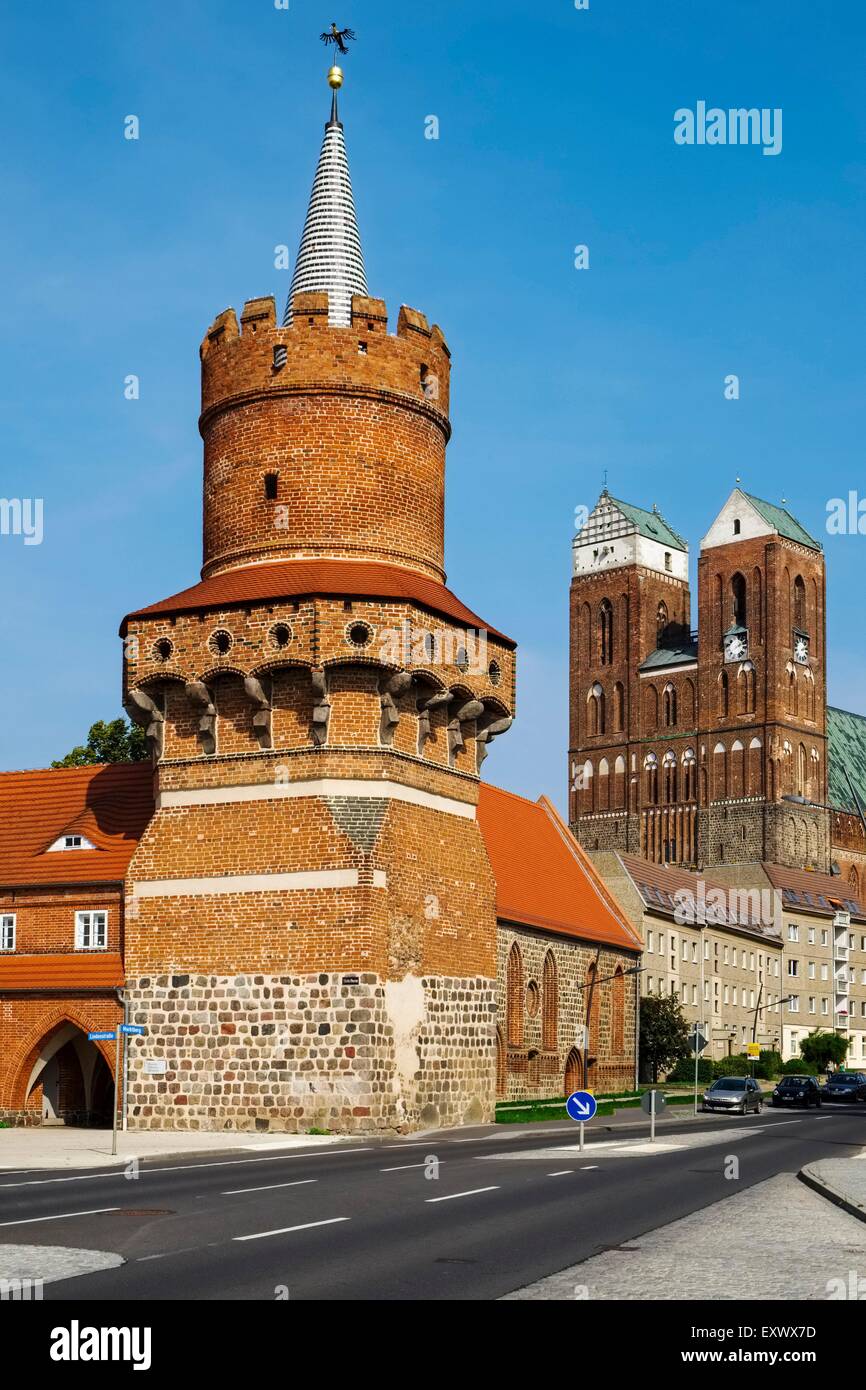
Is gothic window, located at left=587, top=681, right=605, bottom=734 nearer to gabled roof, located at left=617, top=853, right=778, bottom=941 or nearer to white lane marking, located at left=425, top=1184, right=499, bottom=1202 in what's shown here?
gabled roof, located at left=617, top=853, right=778, bottom=941

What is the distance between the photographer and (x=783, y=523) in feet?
452

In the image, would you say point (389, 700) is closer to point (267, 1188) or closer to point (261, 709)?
point (261, 709)

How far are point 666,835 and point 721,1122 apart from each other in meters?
92.9

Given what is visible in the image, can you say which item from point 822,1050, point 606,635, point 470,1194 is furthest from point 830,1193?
point 606,635

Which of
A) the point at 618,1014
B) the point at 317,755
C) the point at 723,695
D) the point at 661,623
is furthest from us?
the point at 661,623

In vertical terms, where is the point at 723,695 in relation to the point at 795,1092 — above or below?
above

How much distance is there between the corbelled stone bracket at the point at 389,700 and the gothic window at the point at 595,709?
112 metres

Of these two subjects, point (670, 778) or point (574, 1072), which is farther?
point (670, 778)

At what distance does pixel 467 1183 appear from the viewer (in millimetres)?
22078

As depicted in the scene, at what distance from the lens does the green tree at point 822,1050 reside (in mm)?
105875

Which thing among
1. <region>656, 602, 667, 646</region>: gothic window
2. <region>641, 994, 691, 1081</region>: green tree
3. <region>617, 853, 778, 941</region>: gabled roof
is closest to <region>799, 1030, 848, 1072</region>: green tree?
<region>617, 853, 778, 941</region>: gabled roof

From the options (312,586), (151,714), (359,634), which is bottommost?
(151,714)

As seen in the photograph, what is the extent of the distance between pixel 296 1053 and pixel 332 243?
18383 mm

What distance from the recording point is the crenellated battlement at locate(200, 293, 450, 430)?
3722 cm
